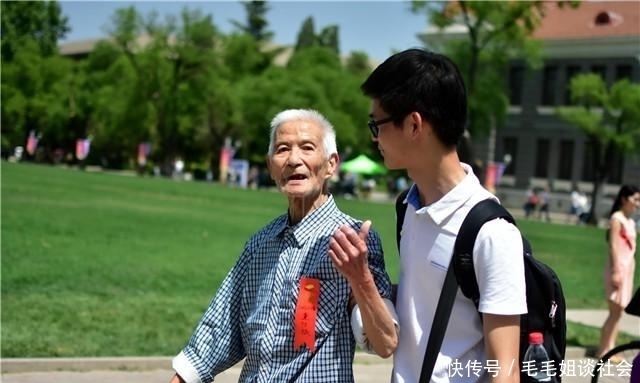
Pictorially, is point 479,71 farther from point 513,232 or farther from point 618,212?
point 513,232

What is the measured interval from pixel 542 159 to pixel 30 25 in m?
43.4

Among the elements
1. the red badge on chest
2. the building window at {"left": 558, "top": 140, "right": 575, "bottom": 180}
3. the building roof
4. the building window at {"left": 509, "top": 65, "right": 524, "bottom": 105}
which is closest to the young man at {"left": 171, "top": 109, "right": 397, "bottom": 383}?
the red badge on chest

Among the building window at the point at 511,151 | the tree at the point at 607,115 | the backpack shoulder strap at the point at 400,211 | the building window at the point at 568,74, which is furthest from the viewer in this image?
the building window at the point at 511,151

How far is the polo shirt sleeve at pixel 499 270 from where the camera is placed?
224 cm

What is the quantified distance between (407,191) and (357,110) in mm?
55991

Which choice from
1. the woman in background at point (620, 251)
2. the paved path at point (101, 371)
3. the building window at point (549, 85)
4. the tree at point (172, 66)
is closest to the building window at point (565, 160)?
the building window at point (549, 85)

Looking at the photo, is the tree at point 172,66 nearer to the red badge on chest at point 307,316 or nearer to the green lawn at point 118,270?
the green lawn at point 118,270

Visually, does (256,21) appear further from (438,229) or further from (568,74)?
(438,229)

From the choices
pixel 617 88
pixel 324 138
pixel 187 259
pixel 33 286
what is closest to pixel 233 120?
pixel 617 88

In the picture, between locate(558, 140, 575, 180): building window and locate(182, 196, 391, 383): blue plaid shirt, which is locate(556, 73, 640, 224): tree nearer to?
locate(558, 140, 575, 180): building window

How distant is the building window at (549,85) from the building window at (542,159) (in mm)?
2361

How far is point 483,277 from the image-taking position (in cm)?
228

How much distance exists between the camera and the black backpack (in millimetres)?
2305

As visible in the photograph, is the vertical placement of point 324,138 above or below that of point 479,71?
below
